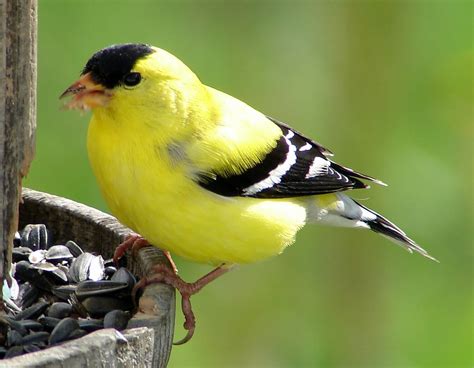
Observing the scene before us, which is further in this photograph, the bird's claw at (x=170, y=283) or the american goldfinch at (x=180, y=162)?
the american goldfinch at (x=180, y=162)

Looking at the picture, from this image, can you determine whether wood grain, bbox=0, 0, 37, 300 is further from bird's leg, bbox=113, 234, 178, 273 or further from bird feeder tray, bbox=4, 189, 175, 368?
bird's leg, bbox=113, 234, 178, 273

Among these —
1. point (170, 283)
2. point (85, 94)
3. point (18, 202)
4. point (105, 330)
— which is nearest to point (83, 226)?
point (85, 94)

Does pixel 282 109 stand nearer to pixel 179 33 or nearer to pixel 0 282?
pixel 179 33

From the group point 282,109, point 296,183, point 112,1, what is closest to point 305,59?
point 282,109

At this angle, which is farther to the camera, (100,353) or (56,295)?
(56,295)

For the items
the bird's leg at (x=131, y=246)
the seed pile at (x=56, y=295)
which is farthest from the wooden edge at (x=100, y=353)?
the bird's leg at (x=131, y=246)

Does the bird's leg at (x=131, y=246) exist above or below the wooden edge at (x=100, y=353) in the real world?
below

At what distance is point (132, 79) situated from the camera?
305 cm

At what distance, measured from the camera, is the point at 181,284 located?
118 inches

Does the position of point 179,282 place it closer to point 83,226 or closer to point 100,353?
point 83,226

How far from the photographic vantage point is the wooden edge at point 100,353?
6.77 ft

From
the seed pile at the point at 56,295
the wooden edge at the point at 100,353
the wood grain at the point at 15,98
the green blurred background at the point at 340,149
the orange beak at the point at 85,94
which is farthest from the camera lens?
the green blurred background at the point at 340,149

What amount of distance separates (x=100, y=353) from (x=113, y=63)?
1073 mm

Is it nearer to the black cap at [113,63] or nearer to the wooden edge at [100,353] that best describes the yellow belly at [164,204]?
the black cap at [113,63]
